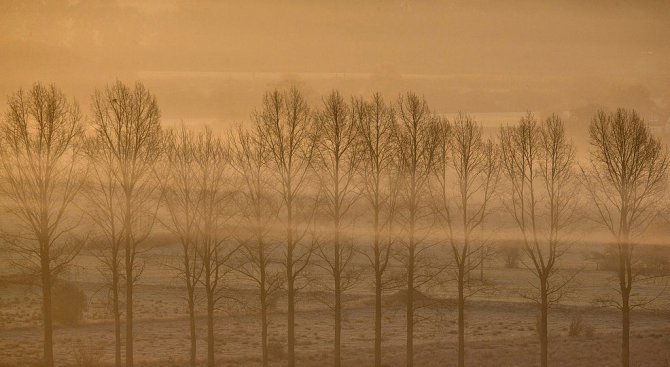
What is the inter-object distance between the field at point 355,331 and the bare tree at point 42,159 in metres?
3.23

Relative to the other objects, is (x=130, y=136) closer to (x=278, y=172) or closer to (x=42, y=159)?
(x=42, y=159)

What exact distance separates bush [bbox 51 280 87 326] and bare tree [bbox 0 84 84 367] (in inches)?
661

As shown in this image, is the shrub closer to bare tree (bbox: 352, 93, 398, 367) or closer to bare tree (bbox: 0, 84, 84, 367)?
bare tree (bbox: 352, 93, 398, 367)

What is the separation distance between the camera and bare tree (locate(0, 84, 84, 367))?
3694cm

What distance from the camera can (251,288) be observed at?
68.6 metres

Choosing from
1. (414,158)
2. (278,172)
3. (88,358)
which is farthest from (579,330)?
(88,358)

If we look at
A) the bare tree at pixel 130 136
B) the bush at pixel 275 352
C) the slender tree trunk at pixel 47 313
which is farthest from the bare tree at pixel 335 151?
the slender tree trunk at pixel 47 313

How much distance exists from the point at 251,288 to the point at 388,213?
29714 mm

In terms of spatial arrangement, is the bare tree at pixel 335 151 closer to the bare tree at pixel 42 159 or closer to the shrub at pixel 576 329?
the bare tree at pixel 42 159

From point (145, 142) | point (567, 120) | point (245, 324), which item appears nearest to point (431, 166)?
point (145, 142)

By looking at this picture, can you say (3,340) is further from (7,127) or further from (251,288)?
(251,288)

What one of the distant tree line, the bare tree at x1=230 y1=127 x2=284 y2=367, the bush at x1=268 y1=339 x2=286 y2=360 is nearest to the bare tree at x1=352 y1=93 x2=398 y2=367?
the distant tree line

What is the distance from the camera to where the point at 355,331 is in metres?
55.9

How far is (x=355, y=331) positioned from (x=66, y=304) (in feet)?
58.4
